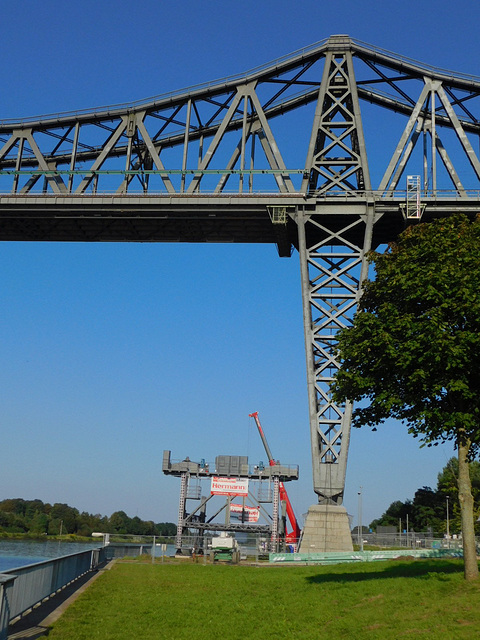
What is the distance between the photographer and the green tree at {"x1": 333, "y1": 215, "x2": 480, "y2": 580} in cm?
2117

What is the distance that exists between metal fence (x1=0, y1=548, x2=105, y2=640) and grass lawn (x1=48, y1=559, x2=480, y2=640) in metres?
1.00

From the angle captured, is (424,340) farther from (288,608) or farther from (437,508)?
(437,508)

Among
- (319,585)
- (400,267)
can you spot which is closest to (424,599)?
(319,585)

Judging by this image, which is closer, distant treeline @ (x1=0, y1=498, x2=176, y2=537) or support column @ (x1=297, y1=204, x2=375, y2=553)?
support column @ (x1=297, y1=204, x2=375, y2=553)

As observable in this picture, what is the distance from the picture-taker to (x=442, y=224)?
26.1 m

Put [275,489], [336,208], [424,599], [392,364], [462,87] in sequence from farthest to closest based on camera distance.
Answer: [275,489]
[462,87]
[336,208]
[392,364]
[424,599]

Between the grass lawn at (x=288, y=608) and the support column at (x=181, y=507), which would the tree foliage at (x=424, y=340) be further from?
the support column at (x=181, y=507)

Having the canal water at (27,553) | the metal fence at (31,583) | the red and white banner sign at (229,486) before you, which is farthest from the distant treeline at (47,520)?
the metal fence at (31,583)

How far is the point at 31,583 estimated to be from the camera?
1806 centimetres

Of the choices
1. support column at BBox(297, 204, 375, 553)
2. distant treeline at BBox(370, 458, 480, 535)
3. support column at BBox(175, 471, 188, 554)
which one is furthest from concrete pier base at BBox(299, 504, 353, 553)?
distant treeline at BBox(370, 458, 480, 535)

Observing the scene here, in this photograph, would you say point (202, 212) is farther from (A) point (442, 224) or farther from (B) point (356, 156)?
(A) point (442, 224)

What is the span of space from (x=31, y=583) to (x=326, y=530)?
24366 millimetres

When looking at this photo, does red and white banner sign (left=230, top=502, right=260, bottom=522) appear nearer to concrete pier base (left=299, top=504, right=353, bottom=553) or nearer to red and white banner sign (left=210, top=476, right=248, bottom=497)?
red and white banner sign (left=210, top=476, right=248, bottom=497)

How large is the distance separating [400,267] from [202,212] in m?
26.3
